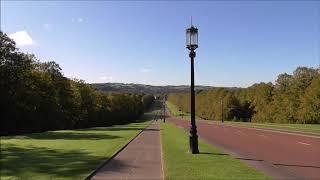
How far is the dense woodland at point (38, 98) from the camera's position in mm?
63312

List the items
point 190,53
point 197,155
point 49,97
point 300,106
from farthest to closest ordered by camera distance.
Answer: point 300,106 → point 49,97 → point 190,53 → point 197,155

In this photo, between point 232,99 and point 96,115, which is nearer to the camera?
point 96,115

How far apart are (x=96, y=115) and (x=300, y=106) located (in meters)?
42.1

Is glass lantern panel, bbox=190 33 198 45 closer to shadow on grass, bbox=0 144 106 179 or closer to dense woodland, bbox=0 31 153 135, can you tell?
shadow on grass, bbox=0 144 106 179

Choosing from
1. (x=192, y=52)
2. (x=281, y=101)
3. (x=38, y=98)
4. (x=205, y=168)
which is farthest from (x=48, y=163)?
(x=281, y=101)

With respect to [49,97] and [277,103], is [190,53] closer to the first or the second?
[49,97]

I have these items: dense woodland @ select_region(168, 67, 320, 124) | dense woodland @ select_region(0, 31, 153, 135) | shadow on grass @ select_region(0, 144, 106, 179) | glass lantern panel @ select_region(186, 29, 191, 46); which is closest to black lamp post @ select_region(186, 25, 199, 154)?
glass lantern panel @ select_region(186, 29, 191, 46)

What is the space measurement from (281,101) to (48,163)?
9897 centimetres

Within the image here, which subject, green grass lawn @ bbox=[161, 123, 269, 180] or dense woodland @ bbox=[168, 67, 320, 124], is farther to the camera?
dense woodland @ bbox=[168, 67, 320, 124]

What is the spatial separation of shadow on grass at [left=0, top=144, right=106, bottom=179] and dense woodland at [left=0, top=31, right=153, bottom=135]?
40.1 m

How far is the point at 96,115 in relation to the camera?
358 ft

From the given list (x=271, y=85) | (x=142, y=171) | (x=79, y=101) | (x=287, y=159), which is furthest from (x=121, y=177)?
(x=271, y=85)

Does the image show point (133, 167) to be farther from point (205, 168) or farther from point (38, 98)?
point (38, 98)

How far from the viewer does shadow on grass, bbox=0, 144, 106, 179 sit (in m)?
14.8
